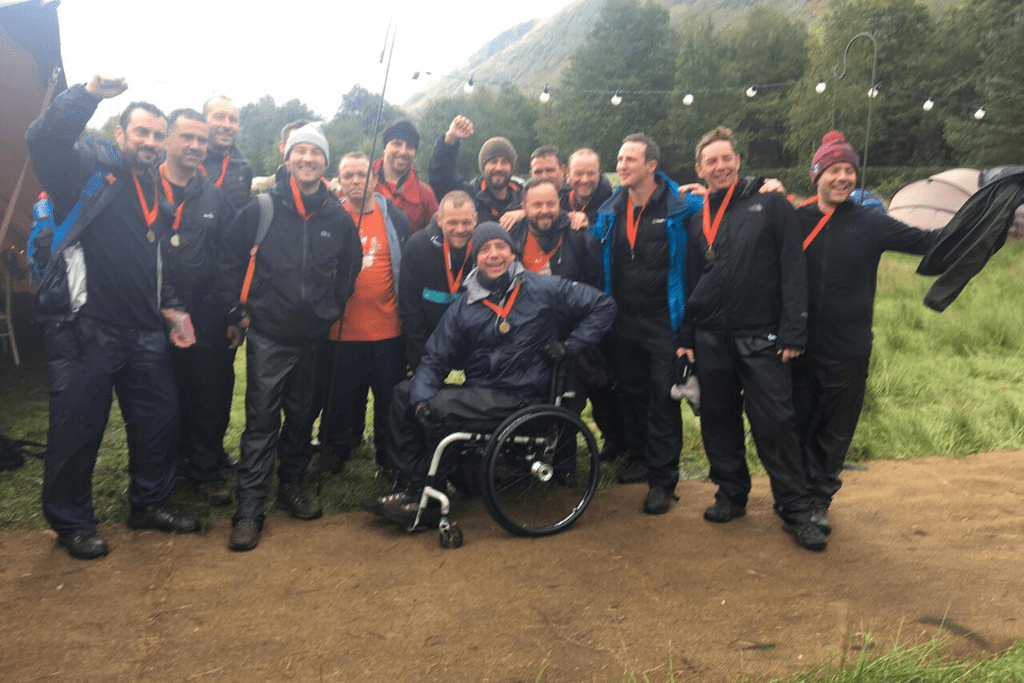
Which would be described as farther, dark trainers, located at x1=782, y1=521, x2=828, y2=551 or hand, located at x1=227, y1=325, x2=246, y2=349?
hand, located at x1=227, y1=325, x2=246, y2=349

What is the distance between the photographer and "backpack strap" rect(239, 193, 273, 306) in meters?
3.64

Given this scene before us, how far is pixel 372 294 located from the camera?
4.10 m

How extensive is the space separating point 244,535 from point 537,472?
1369 millimetres

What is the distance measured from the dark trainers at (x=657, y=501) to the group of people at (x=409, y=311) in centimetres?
1

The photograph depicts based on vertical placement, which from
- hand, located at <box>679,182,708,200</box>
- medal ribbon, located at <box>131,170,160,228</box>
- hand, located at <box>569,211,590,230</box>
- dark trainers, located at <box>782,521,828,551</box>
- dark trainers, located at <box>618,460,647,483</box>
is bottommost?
dark trainers, located at <box>618,460,647,483</box>

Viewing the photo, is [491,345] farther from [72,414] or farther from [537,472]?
[72,414]

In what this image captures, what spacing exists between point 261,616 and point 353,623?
355mm

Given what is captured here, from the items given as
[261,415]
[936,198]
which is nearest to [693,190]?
[261,415]

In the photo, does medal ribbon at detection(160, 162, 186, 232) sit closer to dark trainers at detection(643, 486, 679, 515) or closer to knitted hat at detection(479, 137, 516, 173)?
knitted hat at detection(479, 137, 516, 173)

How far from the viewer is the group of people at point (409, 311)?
3359 mm

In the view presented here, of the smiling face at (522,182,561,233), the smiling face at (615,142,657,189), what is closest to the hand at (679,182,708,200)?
the smiling face at (615,142,657,189)

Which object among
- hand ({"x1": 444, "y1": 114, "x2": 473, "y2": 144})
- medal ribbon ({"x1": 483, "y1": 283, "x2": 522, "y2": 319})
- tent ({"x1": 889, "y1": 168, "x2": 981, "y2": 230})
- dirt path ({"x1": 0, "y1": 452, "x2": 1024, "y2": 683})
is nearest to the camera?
dirt path ({"x1": 0, "y1": 452, "x2": 1024, "y2": 683})

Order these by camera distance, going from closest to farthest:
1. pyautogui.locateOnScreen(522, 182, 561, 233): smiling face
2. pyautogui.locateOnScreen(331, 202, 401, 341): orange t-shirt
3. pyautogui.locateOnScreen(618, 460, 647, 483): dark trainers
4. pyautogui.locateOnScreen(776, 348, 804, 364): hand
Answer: pyautogui.locateOnScreen(776, 348, 804, 364): hand < pyautogui.locateOnScreen(522, 182, 561, 233): smiling face < pyautogui.locateOnScreen(331, 202, 401, 341): orange t-shirt < pyautogui.locateOnScreen(618, 460, 647, 483): dark trainers

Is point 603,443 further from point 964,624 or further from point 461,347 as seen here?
point 964,624
